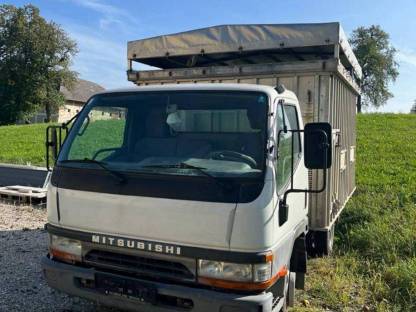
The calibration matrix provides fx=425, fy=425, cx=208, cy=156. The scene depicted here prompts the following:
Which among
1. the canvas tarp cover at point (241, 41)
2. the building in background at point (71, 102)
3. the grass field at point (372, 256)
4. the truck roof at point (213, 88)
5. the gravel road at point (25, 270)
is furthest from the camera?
the building in background at point (71, 102)

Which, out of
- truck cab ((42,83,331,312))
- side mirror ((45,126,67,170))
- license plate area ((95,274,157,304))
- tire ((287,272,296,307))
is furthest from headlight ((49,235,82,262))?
tire ((287,272,296,307))

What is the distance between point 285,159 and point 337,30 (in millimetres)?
2297

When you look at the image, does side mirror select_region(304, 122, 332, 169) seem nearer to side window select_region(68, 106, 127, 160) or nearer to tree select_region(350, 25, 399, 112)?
side window select_region(68, 106, 127, 160)

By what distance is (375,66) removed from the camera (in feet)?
186

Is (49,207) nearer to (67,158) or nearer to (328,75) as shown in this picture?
(67,158)

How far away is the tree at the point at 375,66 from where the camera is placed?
56594 millimetres

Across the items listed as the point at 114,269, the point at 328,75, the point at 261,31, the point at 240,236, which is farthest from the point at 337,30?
the point at 114,269

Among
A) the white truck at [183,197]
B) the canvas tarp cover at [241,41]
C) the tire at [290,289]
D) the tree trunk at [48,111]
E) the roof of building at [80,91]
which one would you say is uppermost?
→ the roof of building at [80,91]

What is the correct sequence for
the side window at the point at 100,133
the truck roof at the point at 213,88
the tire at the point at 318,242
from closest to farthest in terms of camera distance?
the truck roof at the point at 213,88 < the side window at the point at 100,133 < the tire at the point at 318,242

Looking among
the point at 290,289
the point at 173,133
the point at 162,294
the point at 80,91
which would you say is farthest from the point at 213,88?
the point at 80,91

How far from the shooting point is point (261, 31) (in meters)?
5.38

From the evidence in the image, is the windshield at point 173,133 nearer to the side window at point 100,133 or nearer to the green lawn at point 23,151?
the side window at point 100,133

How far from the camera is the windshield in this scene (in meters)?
3.25

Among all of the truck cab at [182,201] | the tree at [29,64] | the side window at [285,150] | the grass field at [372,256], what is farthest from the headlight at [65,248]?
the tree at [29,64]
